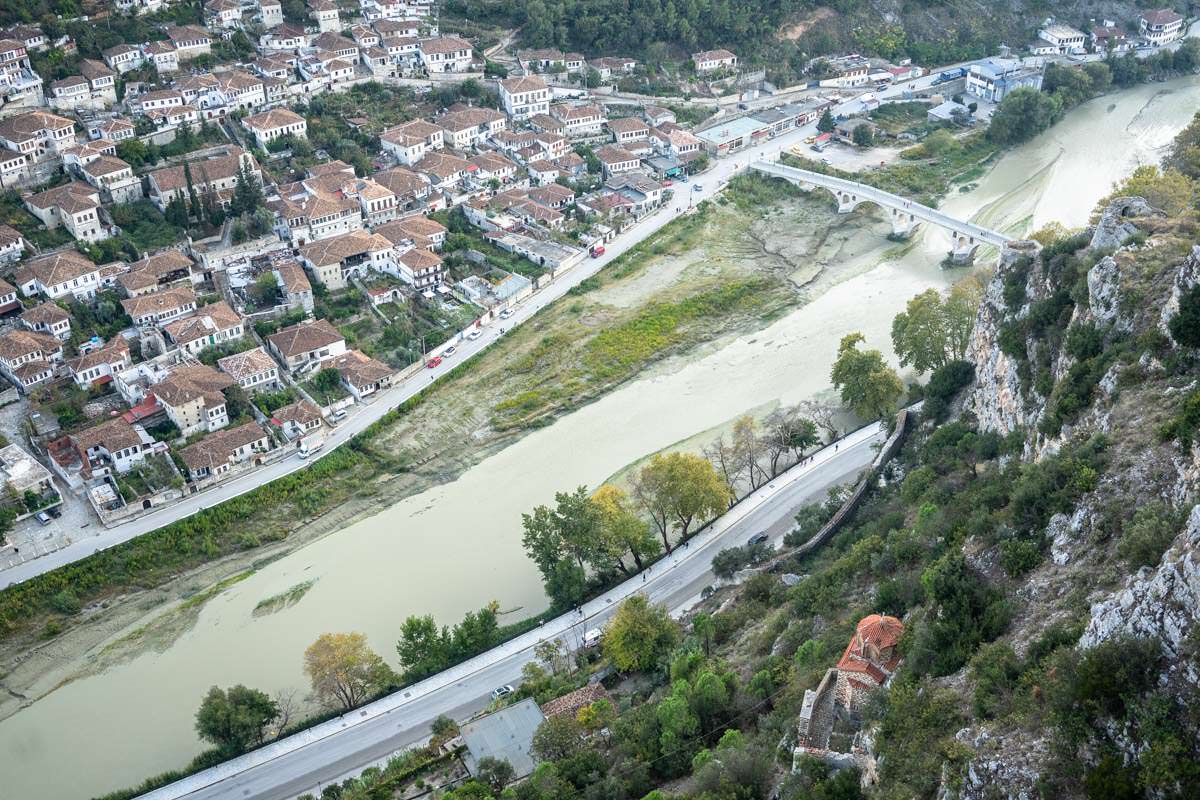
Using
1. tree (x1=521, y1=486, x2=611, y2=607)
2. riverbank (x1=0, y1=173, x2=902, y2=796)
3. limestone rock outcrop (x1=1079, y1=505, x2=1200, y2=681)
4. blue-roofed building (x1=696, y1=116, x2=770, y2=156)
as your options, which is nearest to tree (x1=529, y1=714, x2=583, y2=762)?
tree (x1=521, y1=486, x2=611, y2=607)

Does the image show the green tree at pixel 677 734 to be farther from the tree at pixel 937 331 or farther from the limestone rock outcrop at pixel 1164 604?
the tree at pixel 937 331

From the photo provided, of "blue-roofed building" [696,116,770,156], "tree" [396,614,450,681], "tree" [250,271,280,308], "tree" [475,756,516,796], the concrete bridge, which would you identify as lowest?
"tree" [396,614,450,681]

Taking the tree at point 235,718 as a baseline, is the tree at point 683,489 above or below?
above

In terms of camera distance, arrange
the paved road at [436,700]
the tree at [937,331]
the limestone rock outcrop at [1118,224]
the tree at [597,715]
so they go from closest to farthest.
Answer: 1. the tree at [597,715]
2. the paved road at [436,700]
3. the limestone rock outcrop at [1118,224]
4. the tree at [937,331]

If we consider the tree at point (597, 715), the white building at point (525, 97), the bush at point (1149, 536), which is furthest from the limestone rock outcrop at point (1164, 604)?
the white building at point (525, 97)

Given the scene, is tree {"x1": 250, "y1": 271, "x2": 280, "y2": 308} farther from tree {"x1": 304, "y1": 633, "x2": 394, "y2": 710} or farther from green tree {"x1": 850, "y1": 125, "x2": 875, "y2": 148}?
green tree {"x1": 850, "y1": 125, "x2": 875, "y2": 148}

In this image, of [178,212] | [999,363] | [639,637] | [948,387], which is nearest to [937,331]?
[948,387]
